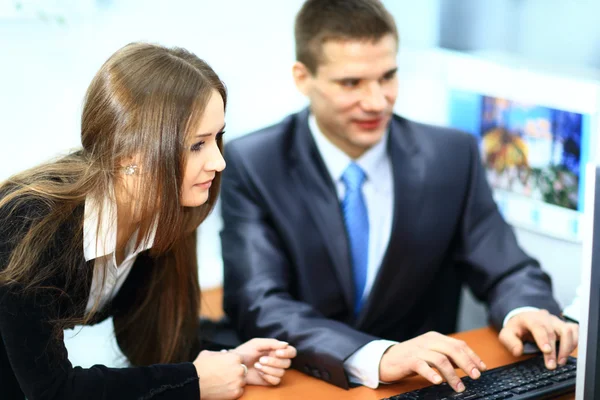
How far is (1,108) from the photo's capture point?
6.86 ft

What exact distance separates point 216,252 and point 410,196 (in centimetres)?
85

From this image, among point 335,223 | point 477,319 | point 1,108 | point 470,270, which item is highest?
point 1,108

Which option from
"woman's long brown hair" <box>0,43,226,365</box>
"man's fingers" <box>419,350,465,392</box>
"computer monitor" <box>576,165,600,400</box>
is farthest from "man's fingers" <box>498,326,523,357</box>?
"woman's long brown hair" <box>0,43,226,365</box>

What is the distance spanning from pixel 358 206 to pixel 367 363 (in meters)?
0.50

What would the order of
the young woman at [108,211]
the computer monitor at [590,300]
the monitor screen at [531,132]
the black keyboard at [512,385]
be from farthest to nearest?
1. the monitor screen at [531,132]
2. the black keyboard at [512,385]
3. the young woman at [108,211]
4. the computer monitor at [590,300]

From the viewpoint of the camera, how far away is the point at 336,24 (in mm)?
1878

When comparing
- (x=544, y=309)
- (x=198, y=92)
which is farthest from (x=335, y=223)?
(x=198, y=92)

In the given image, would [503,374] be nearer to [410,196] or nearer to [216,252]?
[410,196]

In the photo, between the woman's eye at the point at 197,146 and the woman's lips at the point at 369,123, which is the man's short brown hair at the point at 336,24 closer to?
the woman's lips at the point at 369,123

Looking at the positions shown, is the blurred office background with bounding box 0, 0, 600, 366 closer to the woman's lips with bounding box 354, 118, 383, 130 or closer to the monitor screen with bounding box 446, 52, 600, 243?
the monitor screen with bounding box 446, 52, 600, 243

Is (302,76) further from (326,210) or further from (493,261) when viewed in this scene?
(493,261)

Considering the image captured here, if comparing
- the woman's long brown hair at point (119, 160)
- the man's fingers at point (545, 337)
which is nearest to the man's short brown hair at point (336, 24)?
the woman's long brown hair at point (119, 160)

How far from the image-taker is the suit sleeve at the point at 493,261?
5.67 ft

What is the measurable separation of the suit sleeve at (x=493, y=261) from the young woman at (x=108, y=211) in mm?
659
